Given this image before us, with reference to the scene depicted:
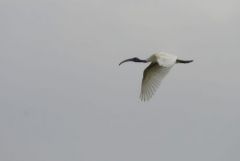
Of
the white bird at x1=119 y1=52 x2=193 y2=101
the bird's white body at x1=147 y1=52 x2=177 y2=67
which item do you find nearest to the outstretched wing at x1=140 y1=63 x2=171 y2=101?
the white bird at x1=119 y1=52 x2=193 y2=101

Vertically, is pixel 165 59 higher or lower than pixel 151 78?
higher

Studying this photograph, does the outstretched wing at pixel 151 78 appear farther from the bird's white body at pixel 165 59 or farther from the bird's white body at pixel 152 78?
the bird's white body at pixel 165 59

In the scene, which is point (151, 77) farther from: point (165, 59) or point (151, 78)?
point (165, 59)

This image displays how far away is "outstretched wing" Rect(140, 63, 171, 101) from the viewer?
1330 centimetres

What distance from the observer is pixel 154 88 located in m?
13.4

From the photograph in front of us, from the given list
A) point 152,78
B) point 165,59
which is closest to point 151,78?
point 152,78

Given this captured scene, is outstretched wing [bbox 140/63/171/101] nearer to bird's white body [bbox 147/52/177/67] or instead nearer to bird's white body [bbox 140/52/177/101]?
bird's white body [bbox 140/52/177/101]

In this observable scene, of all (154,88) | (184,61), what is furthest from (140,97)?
(184,61)

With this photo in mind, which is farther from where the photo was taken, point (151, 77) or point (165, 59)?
point (151, 77)

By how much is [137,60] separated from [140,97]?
870mm

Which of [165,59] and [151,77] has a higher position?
[165,59]

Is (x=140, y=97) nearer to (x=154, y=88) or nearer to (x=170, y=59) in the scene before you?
(x=154, y=88)

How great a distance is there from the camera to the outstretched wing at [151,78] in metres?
13.3

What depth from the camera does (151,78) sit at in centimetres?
1340
